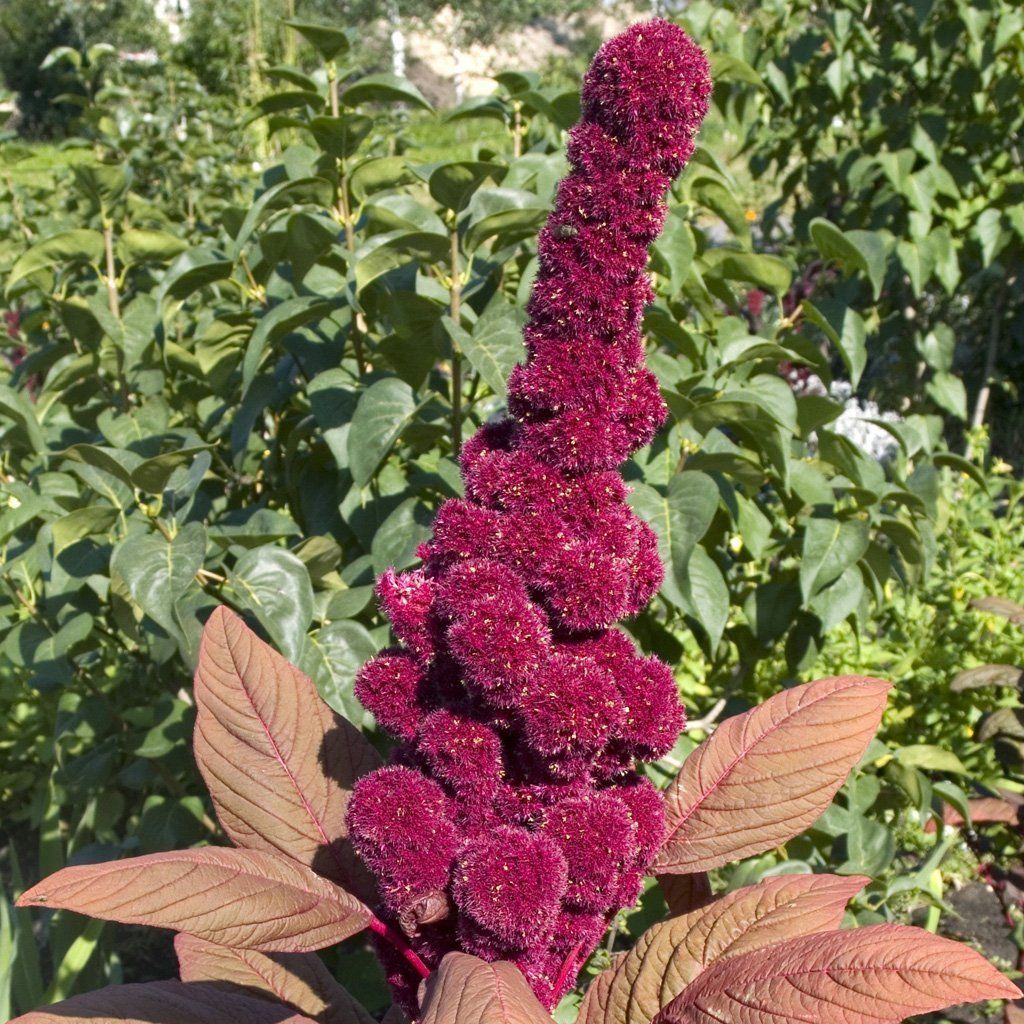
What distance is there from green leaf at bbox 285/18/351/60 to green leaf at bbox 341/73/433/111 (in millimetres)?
65

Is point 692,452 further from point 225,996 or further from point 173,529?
point 225,996

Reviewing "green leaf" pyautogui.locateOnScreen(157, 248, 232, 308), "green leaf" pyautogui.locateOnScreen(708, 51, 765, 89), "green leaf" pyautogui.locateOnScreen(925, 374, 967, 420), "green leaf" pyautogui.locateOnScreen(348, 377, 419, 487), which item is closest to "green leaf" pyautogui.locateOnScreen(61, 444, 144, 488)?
"green leaf" pyautogui.locateOnScreen(348, 377, 419, 487)

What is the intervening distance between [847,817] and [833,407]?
71 cm

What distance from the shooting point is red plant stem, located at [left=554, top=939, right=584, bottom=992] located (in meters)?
1.10

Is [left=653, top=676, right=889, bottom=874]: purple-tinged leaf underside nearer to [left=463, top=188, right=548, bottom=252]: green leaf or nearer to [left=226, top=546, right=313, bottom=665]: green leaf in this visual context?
[left=226, top=546, right=313, bottom=665]: green leaf

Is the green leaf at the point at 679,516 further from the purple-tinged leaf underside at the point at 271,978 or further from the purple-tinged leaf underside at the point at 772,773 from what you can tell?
the purple-tinged leaf underside at the point at 271,978

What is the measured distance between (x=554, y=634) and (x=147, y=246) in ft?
5.36

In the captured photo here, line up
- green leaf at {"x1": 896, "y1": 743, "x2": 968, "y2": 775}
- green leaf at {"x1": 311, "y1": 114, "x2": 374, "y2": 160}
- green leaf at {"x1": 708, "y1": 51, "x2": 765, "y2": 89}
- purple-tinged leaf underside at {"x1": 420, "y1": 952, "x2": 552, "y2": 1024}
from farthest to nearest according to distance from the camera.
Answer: green leaf at {"x1": 708, "y1": 51, "x2": 765, "y2": 89} < green leaf at {"x1": 896, "y1": 743, "x2": 968, "y2": 775} < green leaf at {"x1": 311, "y1": 114, "x2": 374, "y2": 160} < purple-tinged leaf underside at {"x1": 420, "y1": 952, "x2": 552, "y2": 1024}

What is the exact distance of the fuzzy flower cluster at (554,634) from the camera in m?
0.98

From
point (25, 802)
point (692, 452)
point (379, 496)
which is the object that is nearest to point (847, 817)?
point (692, 452)

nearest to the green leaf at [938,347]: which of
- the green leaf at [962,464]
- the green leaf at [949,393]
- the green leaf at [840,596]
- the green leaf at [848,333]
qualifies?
the green leaf at [949,393]

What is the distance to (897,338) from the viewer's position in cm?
505

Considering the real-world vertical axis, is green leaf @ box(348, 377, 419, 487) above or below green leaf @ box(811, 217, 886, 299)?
below

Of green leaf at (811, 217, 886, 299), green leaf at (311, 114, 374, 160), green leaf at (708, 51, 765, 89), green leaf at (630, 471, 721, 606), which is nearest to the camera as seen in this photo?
green leaf at (630, 471, 721, 606)
